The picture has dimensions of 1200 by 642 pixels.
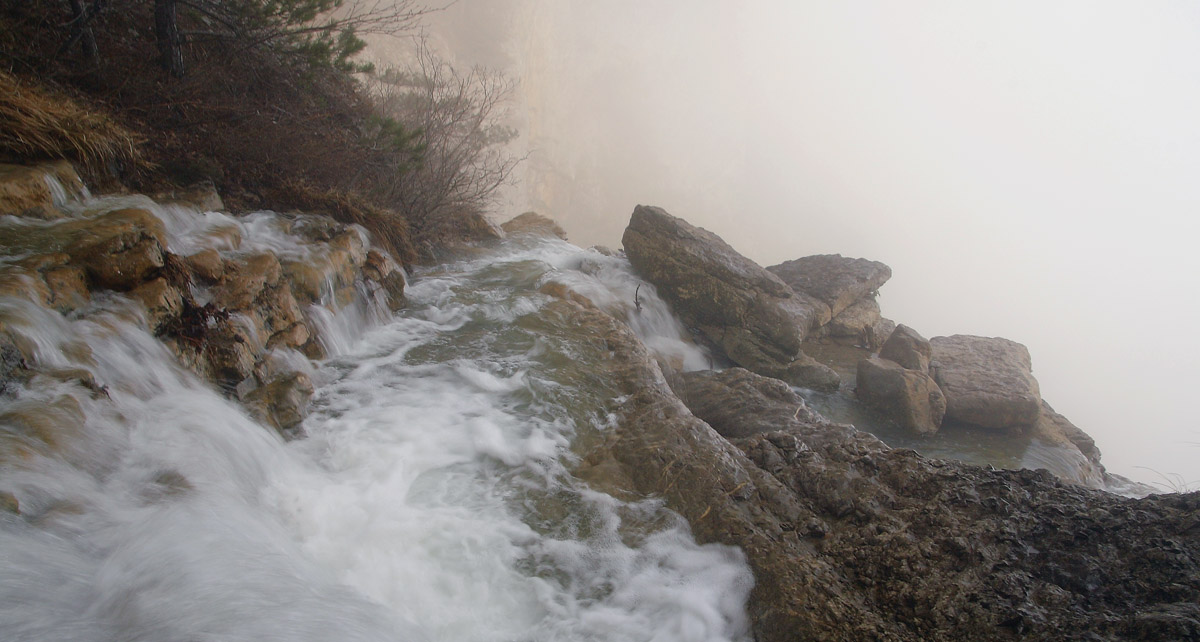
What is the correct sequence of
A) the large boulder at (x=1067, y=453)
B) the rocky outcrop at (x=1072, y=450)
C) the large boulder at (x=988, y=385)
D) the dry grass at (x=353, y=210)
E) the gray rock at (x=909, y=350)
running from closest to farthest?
the dry grass at (x=353, y=210) → the large boulder at (x=1067, y=453) → the rocky outcrop at (x=1072, y=450) → the large boulder at (x=988, y=385) → the gray rock at (x=909, y=350)

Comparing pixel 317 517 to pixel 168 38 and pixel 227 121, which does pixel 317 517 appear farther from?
Result: pixel 168 38

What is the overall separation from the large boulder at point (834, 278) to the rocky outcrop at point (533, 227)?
19.4 ft

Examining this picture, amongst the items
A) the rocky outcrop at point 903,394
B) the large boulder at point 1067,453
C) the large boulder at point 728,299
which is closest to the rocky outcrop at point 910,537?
the rocky outcrop at point 903,394

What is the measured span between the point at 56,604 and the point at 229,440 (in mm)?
1393

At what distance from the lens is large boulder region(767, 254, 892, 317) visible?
11836 millimetres

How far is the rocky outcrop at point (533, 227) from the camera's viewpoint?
47.2 ft

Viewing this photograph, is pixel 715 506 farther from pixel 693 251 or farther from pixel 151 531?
pixel 693 251

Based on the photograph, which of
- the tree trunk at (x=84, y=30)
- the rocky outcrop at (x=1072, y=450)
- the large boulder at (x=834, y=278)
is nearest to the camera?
the tree trunk at (x=84, y=30)

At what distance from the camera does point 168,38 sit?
5.84m

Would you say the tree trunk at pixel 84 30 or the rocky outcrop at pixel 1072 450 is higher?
the tree trunk at pixel 84 30

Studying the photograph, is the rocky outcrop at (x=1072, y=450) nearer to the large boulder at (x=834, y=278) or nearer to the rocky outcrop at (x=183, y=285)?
the large boulder at (x=834, y=278)

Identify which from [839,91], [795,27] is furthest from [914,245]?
[795,27]

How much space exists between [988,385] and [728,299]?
453 cm

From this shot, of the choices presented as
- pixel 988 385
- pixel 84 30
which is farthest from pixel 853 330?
pixel 84 30
